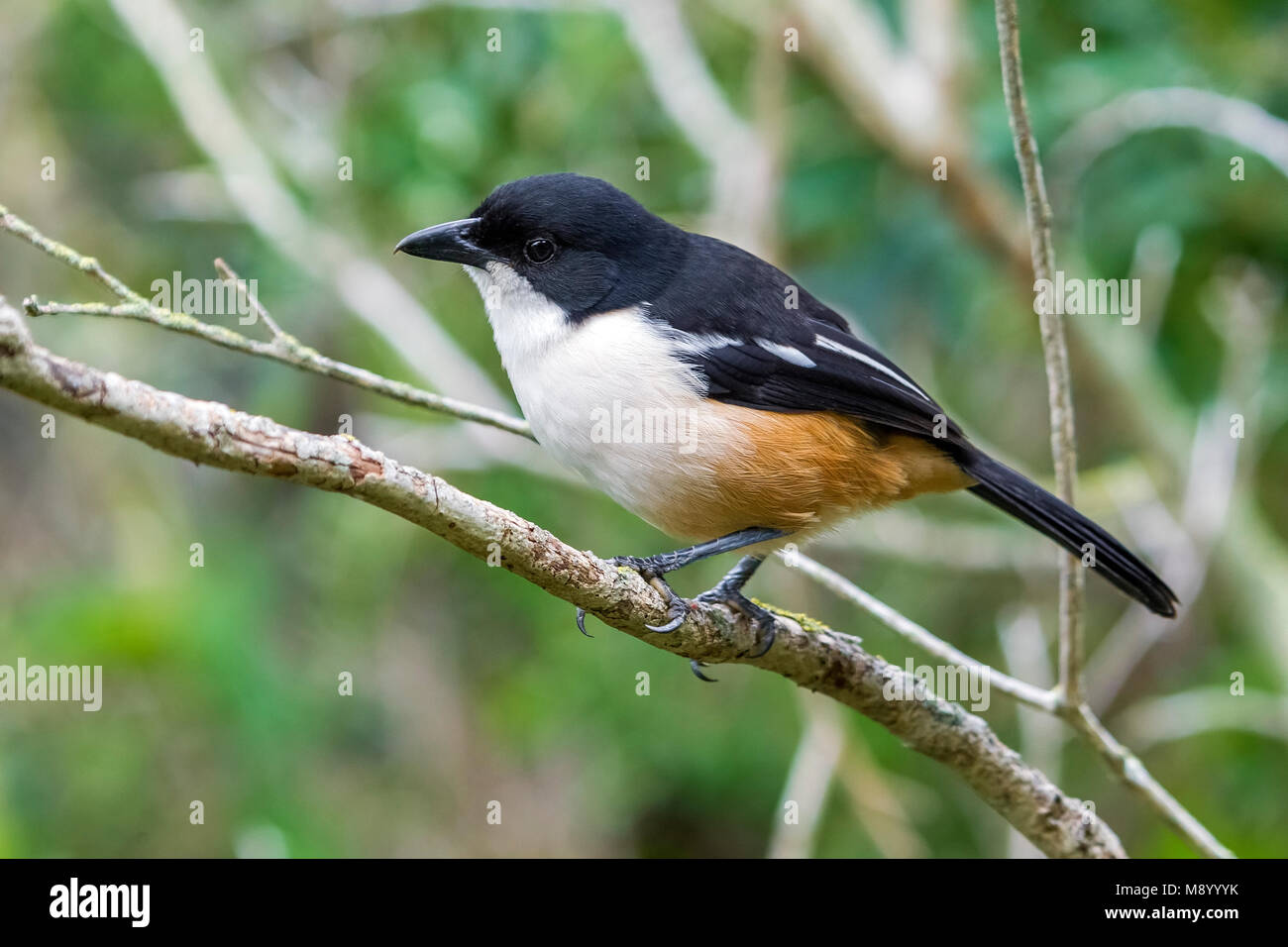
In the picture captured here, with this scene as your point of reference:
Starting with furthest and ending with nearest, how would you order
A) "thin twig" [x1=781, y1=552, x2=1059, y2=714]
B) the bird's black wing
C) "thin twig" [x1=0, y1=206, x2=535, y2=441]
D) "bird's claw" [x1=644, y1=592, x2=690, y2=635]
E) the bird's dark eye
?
the bird's dark eye, the bird's black wing, "thin twig" [x1=781, y1=552, x2=1059, y2=714], "bird's claw" [x1=644, y1=592, x2=690, y2=635], "thin twig" [x1=0, y1=206, x2=535, y2=441]

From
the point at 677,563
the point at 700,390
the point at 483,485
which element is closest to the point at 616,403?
the point at 700,390

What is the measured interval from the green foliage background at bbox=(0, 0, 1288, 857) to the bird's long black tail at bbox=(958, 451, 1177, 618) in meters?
1.33

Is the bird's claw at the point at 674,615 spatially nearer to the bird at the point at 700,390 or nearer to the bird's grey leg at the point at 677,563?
the bird's grey leg at the point at 677,563

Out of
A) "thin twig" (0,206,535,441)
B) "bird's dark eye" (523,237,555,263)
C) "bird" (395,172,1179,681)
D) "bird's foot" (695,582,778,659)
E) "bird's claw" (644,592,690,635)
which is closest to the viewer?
"thin twig" (0,206,535,441)

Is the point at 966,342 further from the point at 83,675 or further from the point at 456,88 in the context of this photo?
the point at 83,675

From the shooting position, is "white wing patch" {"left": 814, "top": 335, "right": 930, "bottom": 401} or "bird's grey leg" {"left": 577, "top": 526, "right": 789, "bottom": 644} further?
"white wing patch" {"left": 814, "top": 335, "right": 930, "bottom": 401}

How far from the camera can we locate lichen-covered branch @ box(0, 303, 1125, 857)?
180 centimetres

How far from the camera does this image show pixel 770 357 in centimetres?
371

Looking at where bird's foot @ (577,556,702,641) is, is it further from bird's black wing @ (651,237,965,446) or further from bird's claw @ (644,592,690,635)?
bird's black wing @ (651,237,965,446)

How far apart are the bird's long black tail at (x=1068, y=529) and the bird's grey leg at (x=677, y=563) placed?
75 centimetres

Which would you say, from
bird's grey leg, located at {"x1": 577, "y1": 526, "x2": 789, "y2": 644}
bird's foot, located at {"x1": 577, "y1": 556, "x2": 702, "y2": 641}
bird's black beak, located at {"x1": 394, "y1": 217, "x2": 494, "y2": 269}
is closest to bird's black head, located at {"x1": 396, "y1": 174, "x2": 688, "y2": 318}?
bird's black beak, located at {"x1": 394, "y1": 217, "x2": 494, "y2": 269}

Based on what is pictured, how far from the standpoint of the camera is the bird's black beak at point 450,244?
378 cm

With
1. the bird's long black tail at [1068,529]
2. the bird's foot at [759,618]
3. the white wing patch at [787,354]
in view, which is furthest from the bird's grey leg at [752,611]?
the bird's long black tail at [1068,529]
